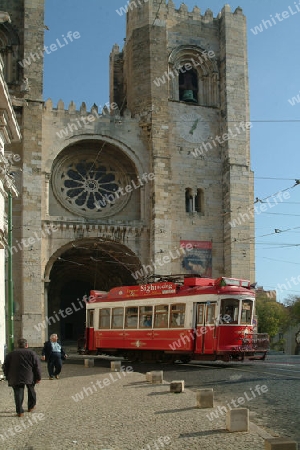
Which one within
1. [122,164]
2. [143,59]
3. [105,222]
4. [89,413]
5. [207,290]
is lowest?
[89,413]

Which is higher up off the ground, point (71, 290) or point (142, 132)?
point (142, 132)

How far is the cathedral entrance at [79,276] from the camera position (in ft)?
101

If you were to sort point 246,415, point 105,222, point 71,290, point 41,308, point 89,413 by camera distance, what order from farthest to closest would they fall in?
point 71,290 → point 105,222 → point 41,308 → point 89,413 → point 246,415

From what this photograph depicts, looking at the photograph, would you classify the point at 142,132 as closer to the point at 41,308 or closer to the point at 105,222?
the point at 105,222

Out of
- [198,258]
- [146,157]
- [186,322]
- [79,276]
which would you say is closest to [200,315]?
[186,322]

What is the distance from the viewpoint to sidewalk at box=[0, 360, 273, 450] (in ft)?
22.6

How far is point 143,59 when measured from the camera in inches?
1235

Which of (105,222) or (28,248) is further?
(105,222)

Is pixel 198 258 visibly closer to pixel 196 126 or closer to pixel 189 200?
pixel 189 200

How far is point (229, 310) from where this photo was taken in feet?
57.0

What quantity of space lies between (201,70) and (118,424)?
2723 cm

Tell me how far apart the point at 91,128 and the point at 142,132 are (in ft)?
8.43

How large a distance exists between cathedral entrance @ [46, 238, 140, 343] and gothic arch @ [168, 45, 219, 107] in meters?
9.09

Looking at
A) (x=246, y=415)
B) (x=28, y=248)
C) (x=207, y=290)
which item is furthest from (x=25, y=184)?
(x=246, y=415)
